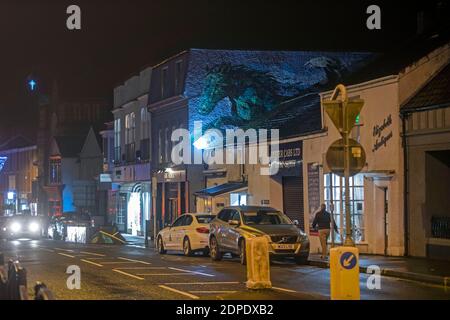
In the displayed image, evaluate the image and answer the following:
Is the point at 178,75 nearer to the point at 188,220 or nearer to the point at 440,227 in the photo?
the point at 188,220

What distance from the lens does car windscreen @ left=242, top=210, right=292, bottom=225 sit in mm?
25672

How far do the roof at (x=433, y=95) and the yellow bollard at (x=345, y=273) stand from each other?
11.5m

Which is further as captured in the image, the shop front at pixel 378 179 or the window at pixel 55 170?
the window at pixel 55 170

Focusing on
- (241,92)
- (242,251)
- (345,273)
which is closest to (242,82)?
(241,92)

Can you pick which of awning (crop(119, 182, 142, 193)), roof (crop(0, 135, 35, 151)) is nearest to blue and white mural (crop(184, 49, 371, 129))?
awning (crop(119, 182, 142, 193))

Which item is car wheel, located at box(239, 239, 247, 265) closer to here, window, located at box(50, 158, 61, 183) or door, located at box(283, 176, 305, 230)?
door, located at box(283, 176, 305, 230)

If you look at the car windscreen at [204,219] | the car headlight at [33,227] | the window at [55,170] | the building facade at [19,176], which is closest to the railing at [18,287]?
the car windscreen at [204,219]

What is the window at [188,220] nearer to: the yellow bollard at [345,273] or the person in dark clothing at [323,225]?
the person in dark clothing at [323,225]

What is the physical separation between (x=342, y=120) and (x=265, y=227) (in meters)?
10.0

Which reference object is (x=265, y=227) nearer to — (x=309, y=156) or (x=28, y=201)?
(x=309, y=156)

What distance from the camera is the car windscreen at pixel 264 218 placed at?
25672 millimetres

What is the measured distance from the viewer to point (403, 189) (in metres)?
25.9
